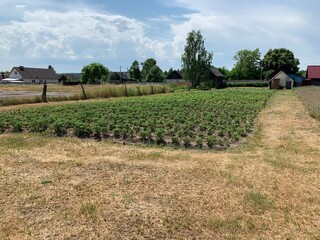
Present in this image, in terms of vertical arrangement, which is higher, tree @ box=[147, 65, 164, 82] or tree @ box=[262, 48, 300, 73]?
tree @ box=[262, 48, 300, 73]

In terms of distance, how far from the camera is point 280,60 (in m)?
71.8

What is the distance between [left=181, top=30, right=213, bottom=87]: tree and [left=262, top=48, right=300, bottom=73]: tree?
90.1 feet

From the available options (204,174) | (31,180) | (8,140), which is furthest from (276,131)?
(8,140)

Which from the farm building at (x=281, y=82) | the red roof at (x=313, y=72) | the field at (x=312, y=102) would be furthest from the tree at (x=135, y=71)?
the field at (x=312, y=102)

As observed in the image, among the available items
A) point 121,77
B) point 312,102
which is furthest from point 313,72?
point 121,77

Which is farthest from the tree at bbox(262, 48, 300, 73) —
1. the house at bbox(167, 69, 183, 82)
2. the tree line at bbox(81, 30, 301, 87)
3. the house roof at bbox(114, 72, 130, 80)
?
the house roof at bbox(114, 72, 130, 80)

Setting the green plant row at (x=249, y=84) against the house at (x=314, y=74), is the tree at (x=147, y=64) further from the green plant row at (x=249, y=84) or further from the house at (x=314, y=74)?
the house at (x=314, y=74)

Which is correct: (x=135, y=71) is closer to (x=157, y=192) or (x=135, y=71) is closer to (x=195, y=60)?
(x=195, y=60)

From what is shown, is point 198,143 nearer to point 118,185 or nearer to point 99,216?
point 118,185

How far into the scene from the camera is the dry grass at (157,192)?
157 inches

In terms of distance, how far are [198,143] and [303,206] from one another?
3938mm

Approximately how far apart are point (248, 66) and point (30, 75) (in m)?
58.0

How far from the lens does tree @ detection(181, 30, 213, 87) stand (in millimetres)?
52438

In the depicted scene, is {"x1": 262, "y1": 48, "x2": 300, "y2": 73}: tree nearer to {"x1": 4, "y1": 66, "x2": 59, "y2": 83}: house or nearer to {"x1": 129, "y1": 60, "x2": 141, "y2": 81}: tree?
{"x1": 129, "y1": 60, "x2": 141, "y2": 81}: tree
